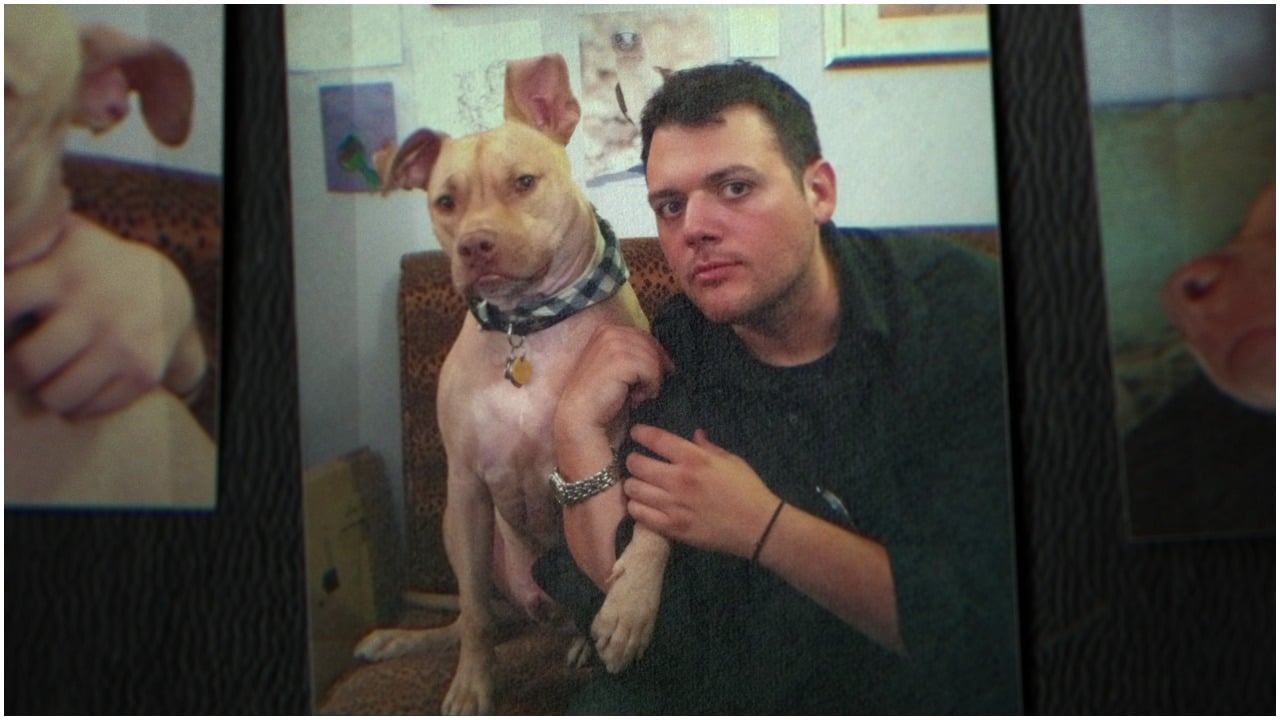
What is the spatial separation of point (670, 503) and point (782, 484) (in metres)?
0.11

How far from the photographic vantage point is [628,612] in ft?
3.26

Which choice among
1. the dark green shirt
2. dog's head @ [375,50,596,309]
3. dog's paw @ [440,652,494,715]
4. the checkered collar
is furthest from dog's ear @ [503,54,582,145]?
dog's paw @ [440,652,494,715]

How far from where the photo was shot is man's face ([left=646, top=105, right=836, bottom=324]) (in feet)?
3.21

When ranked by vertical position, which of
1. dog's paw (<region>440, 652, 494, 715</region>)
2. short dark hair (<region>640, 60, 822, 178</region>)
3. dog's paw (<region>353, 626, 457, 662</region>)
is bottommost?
dog's paw (<region>440, 652, 494, 715</region>)

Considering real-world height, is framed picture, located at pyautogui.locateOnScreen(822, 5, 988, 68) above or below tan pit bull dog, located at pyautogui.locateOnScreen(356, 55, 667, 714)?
above

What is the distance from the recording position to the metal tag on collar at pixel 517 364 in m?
1.00

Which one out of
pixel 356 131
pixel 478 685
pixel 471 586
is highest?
pixel 356 131

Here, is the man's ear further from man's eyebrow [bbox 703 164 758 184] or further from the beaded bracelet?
the beaded bracelet

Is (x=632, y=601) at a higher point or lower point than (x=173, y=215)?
lower

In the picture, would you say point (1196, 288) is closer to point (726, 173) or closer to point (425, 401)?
point (726, 173)

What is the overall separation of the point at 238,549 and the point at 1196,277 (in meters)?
1.02

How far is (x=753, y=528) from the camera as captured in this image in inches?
38.4

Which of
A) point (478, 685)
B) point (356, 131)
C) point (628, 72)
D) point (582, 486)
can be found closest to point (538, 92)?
point (628, 72)

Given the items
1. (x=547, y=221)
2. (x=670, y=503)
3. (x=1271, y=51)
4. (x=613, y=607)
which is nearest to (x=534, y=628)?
(x=613, y=607)
